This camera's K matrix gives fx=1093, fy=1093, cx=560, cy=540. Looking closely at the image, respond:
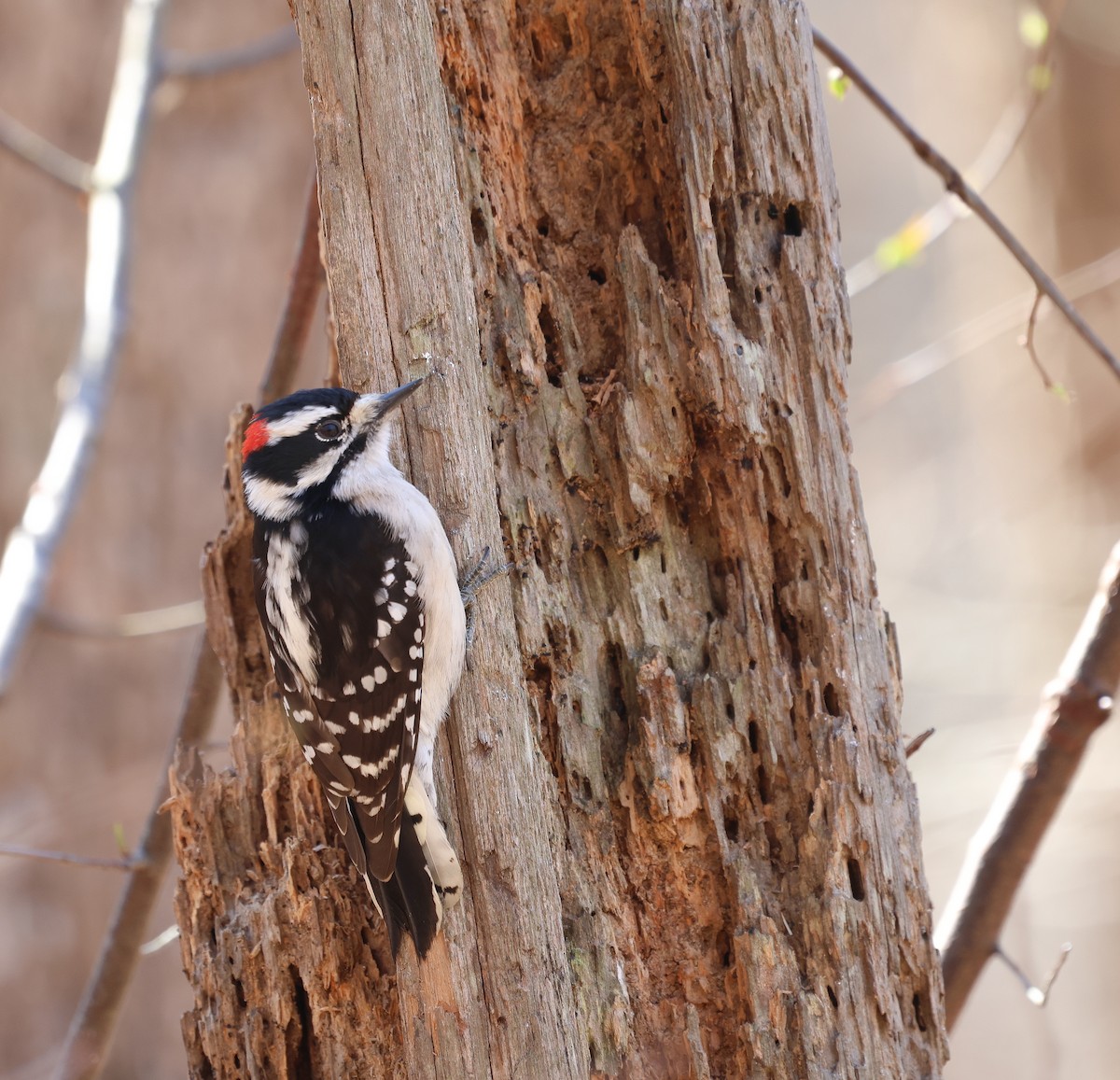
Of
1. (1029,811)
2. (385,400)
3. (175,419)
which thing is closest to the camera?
(385,400)

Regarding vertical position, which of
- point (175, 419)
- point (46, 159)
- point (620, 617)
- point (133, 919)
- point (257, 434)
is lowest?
point (133, 919)

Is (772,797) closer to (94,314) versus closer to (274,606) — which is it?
(274,606)

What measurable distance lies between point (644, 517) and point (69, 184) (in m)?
2.29

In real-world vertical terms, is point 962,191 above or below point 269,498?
above

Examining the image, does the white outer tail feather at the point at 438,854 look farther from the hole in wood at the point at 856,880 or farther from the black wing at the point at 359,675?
the hole in wood at the point at 856,880

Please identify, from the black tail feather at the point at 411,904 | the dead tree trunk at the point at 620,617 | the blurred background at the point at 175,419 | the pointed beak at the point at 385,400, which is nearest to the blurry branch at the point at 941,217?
the blurred background at the point at 175,419

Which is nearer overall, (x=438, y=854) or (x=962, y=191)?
(x=438, y=854)

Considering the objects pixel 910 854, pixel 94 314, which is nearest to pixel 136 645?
pixel 94 314

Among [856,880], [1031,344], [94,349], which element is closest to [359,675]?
[856,880]

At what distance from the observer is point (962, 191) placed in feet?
9.54

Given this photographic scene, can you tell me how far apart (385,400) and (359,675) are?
73cm

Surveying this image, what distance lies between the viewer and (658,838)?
Result: 247cm

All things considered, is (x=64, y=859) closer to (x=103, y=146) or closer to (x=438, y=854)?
(x=438, y=854)

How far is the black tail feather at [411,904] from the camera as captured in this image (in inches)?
92.2
